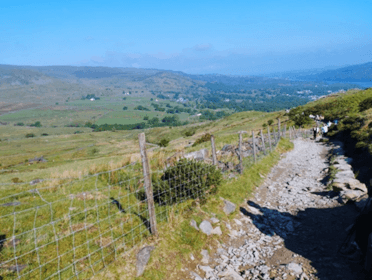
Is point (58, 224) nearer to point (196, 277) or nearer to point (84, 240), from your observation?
point (84, 240)

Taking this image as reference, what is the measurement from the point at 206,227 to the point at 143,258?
297cm

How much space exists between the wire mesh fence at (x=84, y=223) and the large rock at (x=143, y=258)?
372mm

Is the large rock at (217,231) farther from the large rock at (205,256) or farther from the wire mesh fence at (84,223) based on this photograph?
the wire mesh fence at (84,223)

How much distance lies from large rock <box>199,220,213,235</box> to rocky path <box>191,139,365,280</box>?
717mm

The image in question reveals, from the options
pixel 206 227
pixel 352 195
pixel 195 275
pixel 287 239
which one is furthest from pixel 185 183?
pixel 352 195

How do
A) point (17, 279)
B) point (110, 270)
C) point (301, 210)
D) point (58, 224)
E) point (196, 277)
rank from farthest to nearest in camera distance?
point (301, 210), point (58, 224), point (196, 277), point (110, 270), point (17, 279)

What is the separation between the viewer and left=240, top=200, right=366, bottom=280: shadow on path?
732 cm

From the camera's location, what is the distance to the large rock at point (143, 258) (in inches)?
272

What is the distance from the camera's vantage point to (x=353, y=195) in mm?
11984

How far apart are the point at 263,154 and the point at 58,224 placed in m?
17.7

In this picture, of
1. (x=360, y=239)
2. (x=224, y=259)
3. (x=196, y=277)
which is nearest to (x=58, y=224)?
(x=196, y=277)

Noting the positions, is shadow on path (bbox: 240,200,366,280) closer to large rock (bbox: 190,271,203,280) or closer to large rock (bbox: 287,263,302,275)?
large rock (bbox: 287,263,302,275)

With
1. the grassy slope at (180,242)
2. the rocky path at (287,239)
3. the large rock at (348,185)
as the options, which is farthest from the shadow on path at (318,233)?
the large rock at (348,185)

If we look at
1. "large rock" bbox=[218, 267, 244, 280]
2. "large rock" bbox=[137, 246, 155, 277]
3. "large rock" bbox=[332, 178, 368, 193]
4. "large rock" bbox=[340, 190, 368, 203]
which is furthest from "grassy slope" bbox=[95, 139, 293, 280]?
"large rock" bbox=[332, 178, 368, 193]
